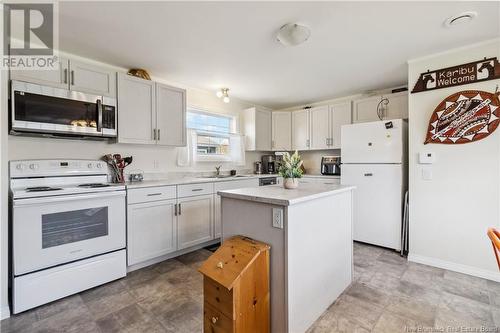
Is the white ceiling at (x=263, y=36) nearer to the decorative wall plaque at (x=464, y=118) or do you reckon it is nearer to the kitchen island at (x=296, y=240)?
the decorative wall plaque at (x=464, y=118)

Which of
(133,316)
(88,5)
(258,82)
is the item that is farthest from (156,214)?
(258,82)

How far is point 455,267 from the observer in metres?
2.57

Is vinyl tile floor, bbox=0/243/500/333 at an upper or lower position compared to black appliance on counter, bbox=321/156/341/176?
lower

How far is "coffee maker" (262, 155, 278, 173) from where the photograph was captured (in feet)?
16.3

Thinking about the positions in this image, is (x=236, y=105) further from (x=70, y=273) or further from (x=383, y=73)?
(x=70, y=273)

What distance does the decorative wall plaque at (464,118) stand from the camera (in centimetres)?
237

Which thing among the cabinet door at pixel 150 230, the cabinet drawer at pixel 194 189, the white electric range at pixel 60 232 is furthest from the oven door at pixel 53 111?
the cabinet drawer at pixel 194 189

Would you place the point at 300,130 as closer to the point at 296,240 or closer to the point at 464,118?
the point at 464,118

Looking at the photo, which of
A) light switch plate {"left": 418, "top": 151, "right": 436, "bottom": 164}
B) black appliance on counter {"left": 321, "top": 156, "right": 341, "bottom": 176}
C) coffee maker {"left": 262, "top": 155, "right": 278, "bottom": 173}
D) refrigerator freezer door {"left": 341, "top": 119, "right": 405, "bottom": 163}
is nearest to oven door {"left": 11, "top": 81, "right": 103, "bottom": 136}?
coffee maker {"left": 262, "top": 155, "right": 278, "bottom": 173}

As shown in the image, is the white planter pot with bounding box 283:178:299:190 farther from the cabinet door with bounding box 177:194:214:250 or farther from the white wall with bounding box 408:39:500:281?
the white wall with bounding box 408:39:500:281

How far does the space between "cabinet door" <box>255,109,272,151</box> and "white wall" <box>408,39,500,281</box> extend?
8.22 ft

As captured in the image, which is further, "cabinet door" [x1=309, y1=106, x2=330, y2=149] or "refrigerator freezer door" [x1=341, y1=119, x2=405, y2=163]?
"cabinet door" [x1=309, y1=106, x2=330, y2=149]

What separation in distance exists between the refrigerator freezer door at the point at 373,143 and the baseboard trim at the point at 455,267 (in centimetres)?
120

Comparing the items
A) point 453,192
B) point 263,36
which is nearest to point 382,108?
point 453,192
